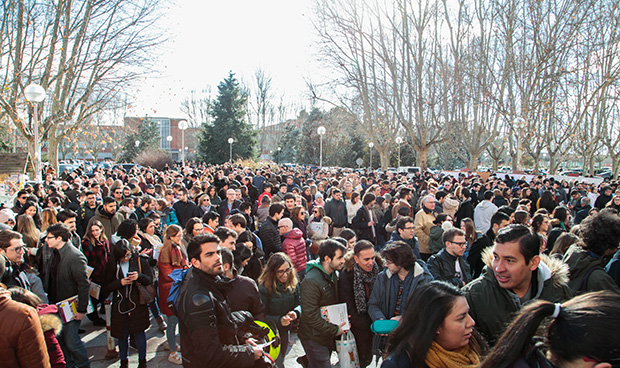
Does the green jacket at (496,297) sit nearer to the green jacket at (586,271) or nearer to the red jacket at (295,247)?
the green jacket at (586,271)

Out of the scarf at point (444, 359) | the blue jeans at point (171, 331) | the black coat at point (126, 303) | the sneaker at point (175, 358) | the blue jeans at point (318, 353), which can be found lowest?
the sneaker at point (175, 358)

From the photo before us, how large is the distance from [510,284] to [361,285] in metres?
1.59

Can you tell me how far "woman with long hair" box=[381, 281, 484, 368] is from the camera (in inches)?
86.7

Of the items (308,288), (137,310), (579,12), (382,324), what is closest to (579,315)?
(382,324)

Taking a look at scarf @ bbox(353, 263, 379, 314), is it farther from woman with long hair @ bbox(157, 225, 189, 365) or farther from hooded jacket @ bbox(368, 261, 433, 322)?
woman with long hair @ bbox(157, 225, 189, 365)

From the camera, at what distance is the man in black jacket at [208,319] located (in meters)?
2.73

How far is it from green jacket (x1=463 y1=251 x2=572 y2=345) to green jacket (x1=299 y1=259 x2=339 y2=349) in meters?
1.54

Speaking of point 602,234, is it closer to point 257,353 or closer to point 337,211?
point 257,353

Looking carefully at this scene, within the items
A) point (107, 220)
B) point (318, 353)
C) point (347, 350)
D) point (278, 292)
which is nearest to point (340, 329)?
point (347, 350)

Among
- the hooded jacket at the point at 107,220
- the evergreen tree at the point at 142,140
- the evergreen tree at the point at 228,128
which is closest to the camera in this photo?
the hooded jacket at the point at 107,220

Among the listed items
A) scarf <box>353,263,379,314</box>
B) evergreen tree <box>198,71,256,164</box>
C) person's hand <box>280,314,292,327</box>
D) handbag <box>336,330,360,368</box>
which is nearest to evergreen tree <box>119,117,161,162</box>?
evergreen tree <box>198,71,256,164</box>

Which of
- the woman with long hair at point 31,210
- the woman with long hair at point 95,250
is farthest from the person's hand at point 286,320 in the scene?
the woman with long hair at point 31,210

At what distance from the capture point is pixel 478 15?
24.4 meters

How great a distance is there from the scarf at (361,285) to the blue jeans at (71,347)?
120 inches
